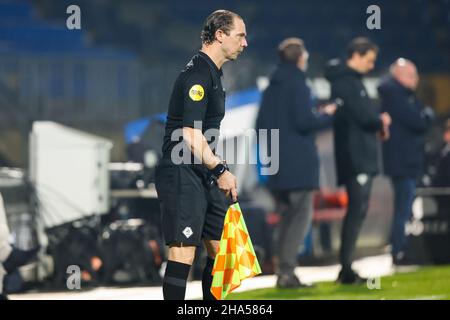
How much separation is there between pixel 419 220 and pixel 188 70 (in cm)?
685

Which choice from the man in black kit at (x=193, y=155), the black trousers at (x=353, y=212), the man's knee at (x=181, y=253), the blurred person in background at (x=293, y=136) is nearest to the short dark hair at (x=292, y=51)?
the blurred person in background at (x=293, y=136)

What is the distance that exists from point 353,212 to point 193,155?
3473mm

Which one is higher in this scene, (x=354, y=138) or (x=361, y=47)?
(x=361, y=47)

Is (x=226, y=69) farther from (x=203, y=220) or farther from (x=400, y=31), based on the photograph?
(x=203, y=220)

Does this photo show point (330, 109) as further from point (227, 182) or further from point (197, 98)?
point (197, 98)

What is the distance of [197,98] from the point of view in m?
7.44

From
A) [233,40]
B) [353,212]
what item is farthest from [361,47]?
[233,40]

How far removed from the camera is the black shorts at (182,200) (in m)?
7.56

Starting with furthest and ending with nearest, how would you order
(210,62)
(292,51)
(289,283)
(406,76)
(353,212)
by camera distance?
(406,76) → (292,51) → (353,212) → (289,283) → (210,62)

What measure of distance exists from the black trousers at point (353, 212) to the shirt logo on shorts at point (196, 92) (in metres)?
3.64

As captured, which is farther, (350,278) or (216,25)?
(350,278)

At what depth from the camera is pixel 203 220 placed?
768 cm

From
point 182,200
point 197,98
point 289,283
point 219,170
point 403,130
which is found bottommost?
point 289,283

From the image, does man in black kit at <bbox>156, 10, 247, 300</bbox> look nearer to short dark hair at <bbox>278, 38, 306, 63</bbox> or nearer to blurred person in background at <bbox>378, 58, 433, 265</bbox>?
short dark hair at <bbox>278, 38, 306, 63</bbox>
